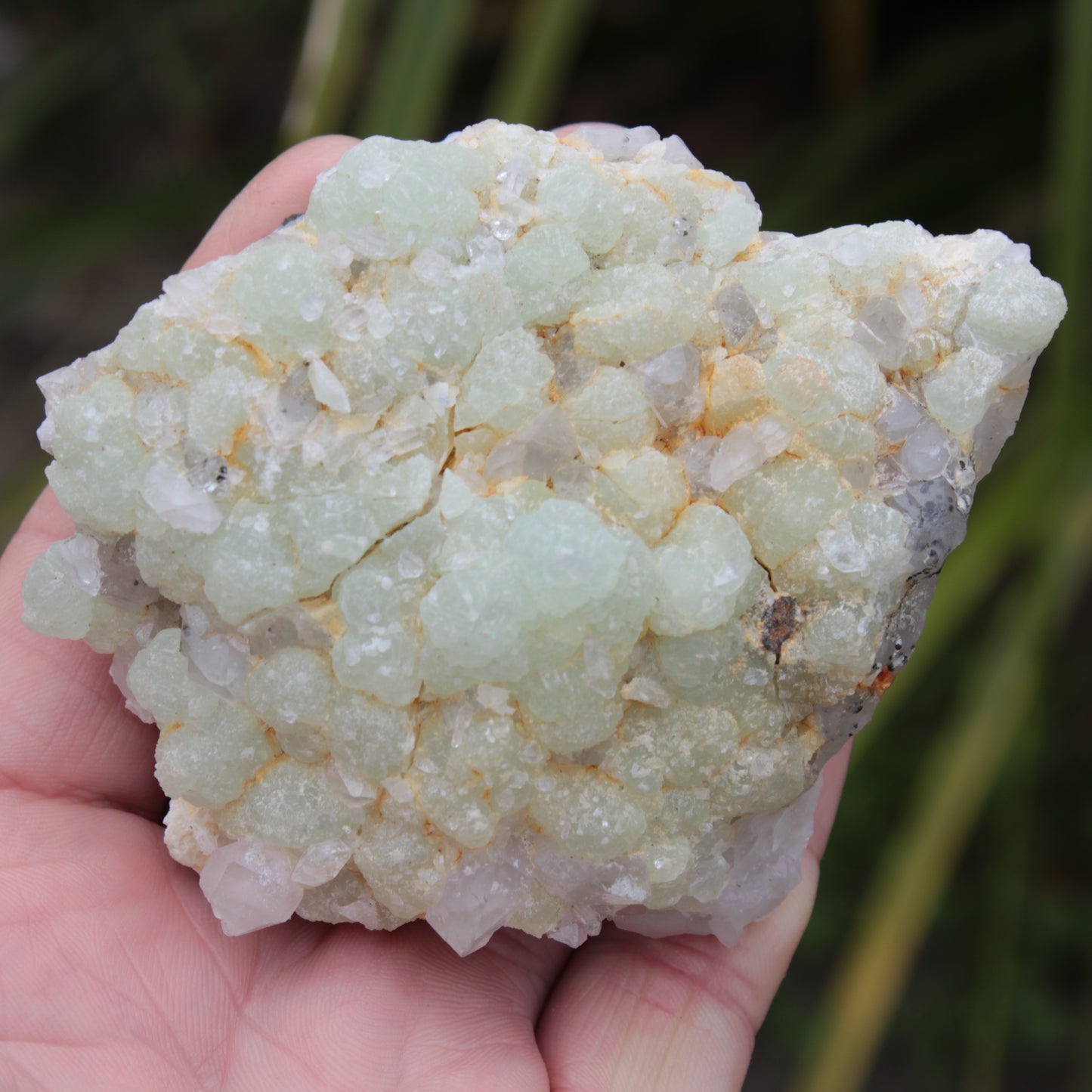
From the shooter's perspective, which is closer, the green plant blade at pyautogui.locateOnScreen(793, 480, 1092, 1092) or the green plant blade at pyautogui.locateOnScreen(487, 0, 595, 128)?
the green plant blade at pyautogui.locateOnScreen(793, 480, 1092, 1092)

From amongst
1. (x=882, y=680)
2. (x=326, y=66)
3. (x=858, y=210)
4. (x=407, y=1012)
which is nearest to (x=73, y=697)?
(x=407, y=1012)

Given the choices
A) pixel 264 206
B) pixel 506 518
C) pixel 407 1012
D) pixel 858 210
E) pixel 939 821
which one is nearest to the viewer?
pixel 506 518

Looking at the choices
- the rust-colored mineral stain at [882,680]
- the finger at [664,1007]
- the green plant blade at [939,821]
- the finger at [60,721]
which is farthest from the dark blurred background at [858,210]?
the finger at [60,721]

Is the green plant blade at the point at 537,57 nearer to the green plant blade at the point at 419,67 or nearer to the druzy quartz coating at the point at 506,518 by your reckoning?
the green plant blade at the point at 419,67

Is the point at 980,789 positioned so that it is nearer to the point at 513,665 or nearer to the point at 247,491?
the point at 513,665

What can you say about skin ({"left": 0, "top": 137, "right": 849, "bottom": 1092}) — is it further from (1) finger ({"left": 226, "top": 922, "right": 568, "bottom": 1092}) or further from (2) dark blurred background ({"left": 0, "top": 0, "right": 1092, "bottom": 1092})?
(2) dark blurred background ({"left": 0, "top": 0, "right": 1092, "bottom": 1092})

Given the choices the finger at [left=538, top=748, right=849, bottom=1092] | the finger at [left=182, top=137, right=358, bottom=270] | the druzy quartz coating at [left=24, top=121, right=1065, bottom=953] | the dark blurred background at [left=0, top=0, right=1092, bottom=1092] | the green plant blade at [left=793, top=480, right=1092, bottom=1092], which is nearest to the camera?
the druzy quartz coating at [left=24, top=121, right=1065, bottom=953]

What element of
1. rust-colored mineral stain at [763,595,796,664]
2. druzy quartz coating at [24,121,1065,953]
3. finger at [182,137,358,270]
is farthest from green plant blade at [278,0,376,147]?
rust-colored mineral stain at [763,595,796,664]

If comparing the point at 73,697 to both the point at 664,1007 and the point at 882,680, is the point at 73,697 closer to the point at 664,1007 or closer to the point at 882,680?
the point at 664,1007
